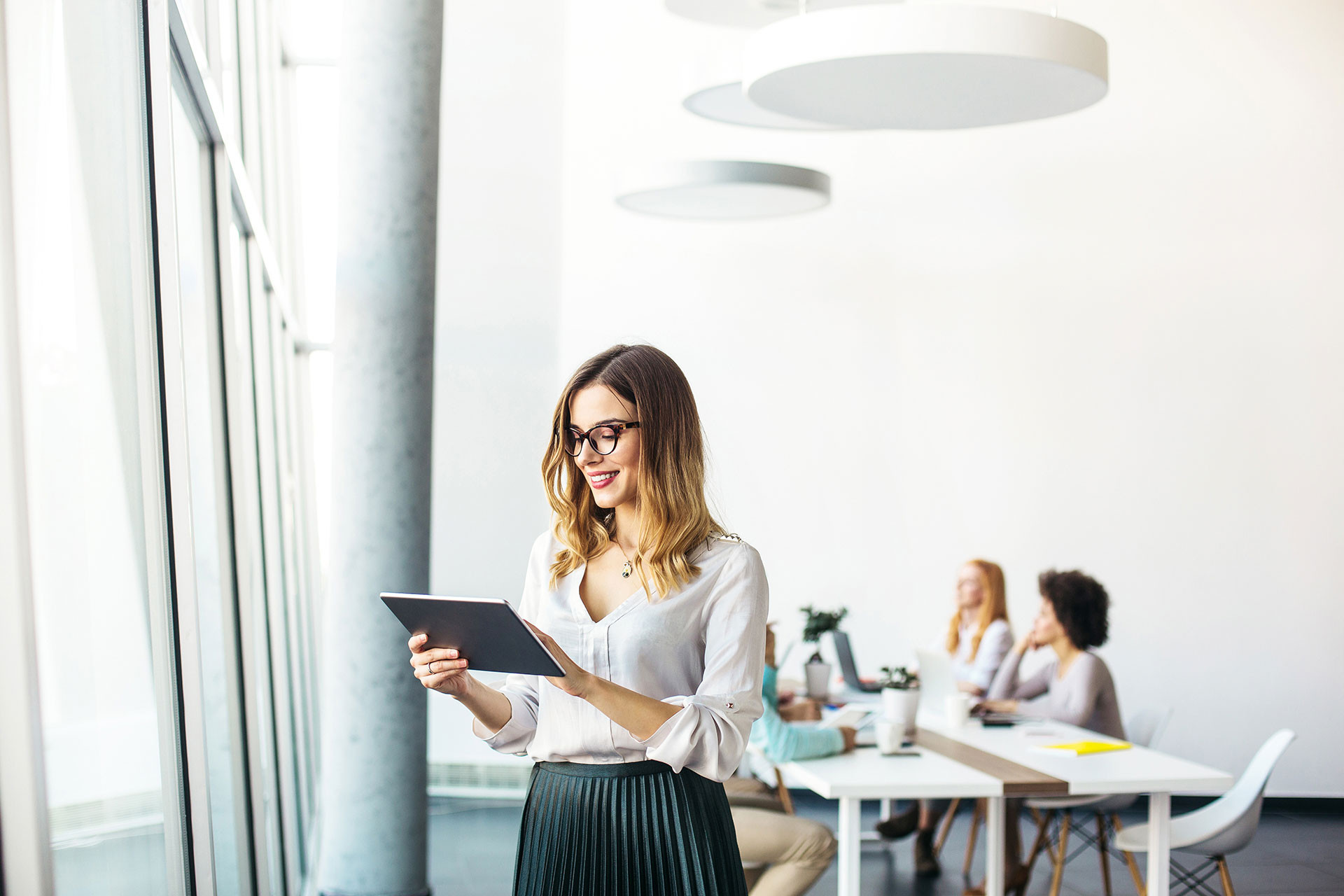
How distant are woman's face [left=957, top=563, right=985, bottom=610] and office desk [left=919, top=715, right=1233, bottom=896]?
1579 mm

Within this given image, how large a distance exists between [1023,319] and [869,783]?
14.7 ft

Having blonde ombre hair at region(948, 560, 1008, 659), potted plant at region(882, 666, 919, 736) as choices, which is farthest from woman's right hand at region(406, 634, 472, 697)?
blonde ombre hair at region(948, 560, 1008, 659)

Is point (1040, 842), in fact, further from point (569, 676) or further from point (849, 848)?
point (569, 676)

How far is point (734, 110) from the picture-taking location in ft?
16.7

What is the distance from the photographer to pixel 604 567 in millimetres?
2234

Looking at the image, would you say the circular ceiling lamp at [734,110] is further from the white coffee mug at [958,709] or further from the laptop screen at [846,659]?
the laptop screen at [846,659]

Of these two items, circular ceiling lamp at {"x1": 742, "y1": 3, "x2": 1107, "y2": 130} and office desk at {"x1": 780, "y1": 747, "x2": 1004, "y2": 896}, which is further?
office desk at {"x1": 780, "y1": 747, "x2": 1004, "y2": 896}

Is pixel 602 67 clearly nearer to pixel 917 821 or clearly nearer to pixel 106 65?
pixel 917 821

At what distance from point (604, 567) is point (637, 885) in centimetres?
57

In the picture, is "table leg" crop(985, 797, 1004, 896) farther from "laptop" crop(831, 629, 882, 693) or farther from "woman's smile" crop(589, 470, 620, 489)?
"woman's smile" crop(589, 470, 620, 489)

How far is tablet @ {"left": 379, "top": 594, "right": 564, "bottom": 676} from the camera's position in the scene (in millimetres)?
1782

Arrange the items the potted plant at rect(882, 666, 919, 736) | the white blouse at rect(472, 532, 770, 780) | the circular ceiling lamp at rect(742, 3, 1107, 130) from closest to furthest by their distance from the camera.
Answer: the white blouse at rect(472, 532, 770, 780), the circular ceiling lamp at rect(742, 3, 1107, 130), the potted plant at rect(882, 666, 919, 736)

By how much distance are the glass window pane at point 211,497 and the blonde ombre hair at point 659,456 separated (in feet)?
4.11

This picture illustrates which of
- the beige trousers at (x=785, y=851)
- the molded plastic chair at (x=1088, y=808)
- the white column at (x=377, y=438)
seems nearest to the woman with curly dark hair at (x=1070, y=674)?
the molded plastic chair at (x=1088, y=808)
